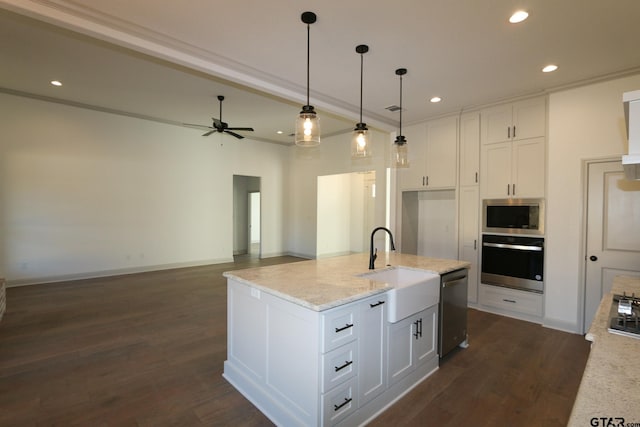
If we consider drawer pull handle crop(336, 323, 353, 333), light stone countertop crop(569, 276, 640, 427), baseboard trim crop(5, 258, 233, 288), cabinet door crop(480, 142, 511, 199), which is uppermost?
cabinet door crop(480, 142, 511, 199)

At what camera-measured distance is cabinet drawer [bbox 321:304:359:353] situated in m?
1.79

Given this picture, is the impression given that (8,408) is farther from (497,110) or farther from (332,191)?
(332,191)

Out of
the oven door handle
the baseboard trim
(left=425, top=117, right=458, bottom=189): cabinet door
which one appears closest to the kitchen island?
the oven door handle

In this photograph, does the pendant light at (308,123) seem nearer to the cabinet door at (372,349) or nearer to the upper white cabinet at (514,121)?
the cabinet door at (372,349)

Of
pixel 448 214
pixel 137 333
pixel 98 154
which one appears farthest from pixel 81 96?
pixel 448 214

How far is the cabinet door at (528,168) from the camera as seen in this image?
3910mm

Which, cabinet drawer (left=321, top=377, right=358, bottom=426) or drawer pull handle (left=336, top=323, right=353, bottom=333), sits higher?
drawer pull handle (left=336, top=323, right=353, bottom=333)

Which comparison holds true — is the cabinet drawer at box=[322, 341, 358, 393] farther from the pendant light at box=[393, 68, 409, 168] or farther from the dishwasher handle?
the pendant light at box=[393, 68, 409, 168]

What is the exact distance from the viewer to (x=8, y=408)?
7.14 ft

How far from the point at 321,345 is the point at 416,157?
13.7ft

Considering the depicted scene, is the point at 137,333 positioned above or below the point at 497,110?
below

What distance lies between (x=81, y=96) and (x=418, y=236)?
6452 millimetres

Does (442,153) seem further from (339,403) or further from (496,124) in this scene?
(339,403)

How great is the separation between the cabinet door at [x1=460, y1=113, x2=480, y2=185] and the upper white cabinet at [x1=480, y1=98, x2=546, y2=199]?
7 cm
